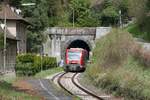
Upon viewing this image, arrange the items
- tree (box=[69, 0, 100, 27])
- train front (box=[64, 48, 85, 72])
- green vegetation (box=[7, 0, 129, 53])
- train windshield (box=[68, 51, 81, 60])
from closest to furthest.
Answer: train front (box=[64, 48, 85, 72]) < train windshield (box=[68, 51, 81, 60]) < green vegetation (box=[7, 0, 129, 53]) < tree (box=[69, 0, 100, 27])

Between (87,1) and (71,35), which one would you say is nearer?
(71,35)

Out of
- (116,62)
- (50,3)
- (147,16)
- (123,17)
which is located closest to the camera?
(116,62)

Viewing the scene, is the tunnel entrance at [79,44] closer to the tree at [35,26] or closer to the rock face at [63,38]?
the rock face at [63,38]

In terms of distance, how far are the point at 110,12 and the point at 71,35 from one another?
13.5 m

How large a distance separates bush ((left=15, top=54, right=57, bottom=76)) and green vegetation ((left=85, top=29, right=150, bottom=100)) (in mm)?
12683

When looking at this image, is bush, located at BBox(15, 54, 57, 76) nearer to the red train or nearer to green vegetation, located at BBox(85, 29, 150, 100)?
the red train

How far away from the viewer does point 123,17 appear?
100750mm

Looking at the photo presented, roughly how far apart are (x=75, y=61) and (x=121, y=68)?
33.5m

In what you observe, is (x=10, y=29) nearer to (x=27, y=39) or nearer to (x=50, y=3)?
(x=27, y=39)

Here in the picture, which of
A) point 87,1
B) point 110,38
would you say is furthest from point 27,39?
point 110,38

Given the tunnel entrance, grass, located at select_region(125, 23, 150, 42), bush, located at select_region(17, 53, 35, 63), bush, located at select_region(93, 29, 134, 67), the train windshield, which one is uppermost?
bush, located at select_region(93, 29, 134, 67)

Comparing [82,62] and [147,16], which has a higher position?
[147,16]

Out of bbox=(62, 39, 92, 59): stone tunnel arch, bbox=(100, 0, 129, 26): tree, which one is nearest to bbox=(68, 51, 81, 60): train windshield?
bbox=(62, 39, 92, 59): stone tunnel arch

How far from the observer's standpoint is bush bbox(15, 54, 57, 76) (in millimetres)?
56775
